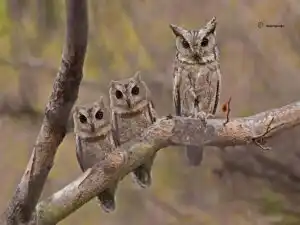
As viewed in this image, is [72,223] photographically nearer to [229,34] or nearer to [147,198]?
[147,198]

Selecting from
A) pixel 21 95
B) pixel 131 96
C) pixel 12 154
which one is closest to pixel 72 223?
pixel 12 154

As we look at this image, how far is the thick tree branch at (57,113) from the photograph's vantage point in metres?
0.94

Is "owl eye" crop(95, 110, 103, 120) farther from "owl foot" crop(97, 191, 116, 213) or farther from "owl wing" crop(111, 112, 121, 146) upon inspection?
"owl foot" crop(97, 191, 116, 213)

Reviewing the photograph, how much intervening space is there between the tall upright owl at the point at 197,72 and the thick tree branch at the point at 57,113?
26cm

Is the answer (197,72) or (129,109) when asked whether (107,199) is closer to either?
(129,109)

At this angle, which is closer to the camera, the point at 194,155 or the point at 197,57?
the point at 197,57

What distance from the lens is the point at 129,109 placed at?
1.20 m

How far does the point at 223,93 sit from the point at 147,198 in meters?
0.31

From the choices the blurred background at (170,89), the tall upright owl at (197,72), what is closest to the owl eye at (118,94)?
the tall upright owl at (197,72)

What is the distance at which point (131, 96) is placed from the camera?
1.19 meters

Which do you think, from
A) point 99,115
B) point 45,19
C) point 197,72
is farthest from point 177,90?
point 45,19

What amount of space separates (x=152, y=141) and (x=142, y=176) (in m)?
0.28

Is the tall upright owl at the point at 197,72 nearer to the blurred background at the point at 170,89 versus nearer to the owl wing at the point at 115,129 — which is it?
the owl wing at the point at 115,129

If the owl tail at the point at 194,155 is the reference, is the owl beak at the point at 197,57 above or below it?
above
